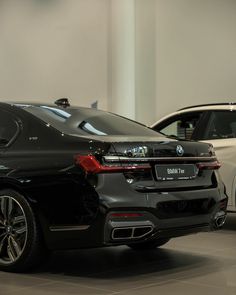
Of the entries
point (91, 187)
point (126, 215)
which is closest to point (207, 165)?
point (126, 215)

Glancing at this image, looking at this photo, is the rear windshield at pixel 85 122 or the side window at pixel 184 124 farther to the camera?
the side window at pixel 184 124

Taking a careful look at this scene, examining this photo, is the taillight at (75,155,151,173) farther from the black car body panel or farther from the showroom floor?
the showroom floor

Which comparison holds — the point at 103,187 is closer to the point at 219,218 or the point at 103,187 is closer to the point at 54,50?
the point at 219,218

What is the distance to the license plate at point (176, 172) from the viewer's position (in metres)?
5.03

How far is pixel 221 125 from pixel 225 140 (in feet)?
0.88

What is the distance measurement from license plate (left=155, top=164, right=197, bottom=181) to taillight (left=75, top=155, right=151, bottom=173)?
182 millimetres

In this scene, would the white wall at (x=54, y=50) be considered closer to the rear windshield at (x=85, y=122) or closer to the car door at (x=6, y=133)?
the rear windshield at (x=85, y=122)

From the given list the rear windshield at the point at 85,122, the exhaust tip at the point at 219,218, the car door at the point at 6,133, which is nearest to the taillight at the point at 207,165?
the exhaust tip at the point at 219,218

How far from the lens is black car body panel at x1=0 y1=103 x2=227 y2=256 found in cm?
476

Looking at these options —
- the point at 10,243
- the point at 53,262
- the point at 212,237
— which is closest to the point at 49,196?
the point at 10,243

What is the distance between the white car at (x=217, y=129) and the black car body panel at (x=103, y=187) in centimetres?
215

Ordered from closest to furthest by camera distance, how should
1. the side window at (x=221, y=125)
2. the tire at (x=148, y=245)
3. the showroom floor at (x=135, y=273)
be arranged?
the showroom floor at (x=135, y=273) → the tire at (x=148, y=245) → the side window at (x=221, y=125)

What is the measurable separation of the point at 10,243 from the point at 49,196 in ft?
1.94

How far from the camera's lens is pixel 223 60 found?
493 inches
